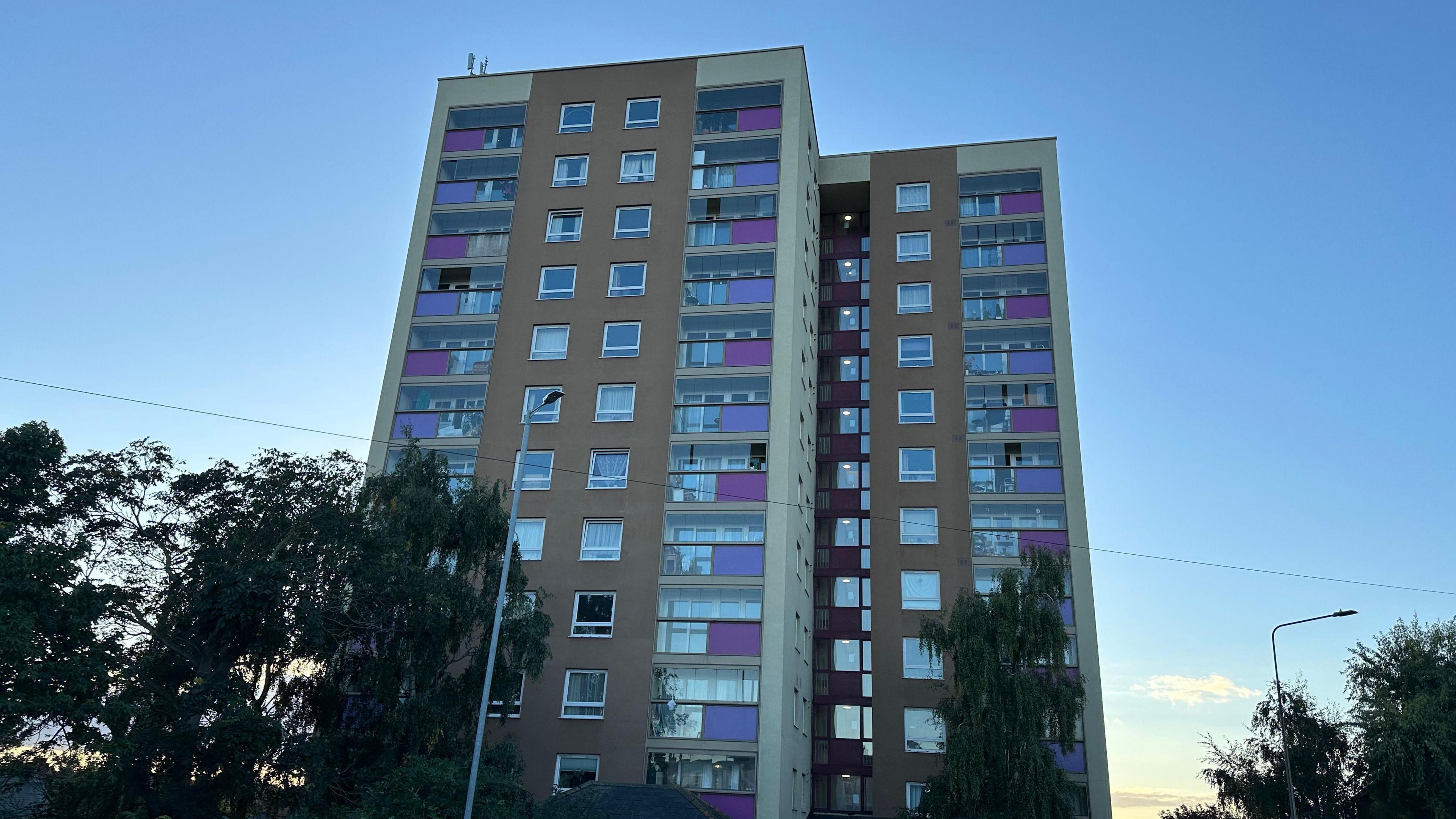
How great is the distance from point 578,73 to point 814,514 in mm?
25960

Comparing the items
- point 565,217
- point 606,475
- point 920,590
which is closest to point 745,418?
point 606,475

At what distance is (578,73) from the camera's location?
5428 centimetres

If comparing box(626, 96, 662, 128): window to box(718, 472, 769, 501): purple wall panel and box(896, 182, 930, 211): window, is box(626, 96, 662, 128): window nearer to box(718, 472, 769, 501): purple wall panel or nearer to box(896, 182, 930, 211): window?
box(896, 182, 930, 211): window

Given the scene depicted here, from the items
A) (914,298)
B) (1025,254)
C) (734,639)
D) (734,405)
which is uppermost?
(1025,254)

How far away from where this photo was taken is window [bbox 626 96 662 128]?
172ft

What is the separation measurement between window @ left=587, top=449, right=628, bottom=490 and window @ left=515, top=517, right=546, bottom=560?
261 cm

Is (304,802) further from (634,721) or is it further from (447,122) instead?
(447,122)

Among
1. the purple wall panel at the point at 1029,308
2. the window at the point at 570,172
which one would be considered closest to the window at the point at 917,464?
the purple wall panel at the point at 1029,308

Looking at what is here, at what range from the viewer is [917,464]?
52375 millimetres

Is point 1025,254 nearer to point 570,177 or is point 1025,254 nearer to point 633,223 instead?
point 633,223

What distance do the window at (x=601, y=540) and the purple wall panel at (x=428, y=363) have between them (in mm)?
11274

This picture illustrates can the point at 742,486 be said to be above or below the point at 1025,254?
below

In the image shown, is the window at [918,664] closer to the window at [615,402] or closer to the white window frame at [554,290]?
the window at [615,402]

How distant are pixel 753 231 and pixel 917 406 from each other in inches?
495
